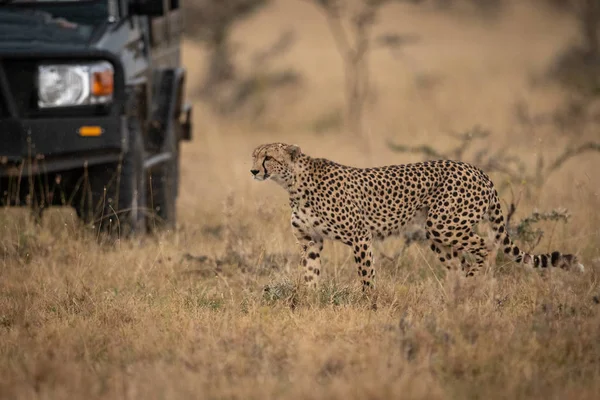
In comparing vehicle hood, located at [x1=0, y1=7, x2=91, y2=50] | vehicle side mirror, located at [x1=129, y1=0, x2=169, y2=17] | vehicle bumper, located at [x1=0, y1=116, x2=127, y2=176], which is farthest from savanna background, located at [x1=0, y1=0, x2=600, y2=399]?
vehicle side mirror, located at [x1=129, y1=0, x2=169, y2=17]

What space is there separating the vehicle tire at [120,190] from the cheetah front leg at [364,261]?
167 cm

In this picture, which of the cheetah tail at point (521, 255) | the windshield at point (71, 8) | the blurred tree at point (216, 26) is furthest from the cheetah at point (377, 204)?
the blurred tree at point (216, 26)

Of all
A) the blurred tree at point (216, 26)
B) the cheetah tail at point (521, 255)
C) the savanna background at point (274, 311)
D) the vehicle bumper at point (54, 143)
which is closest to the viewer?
the savanna background at point (274, 311)

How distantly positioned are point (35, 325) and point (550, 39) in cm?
2705

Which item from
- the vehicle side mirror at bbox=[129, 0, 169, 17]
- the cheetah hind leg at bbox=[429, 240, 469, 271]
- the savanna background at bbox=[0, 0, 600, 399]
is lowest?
the savanna background at bbox=[0, 0, 600, 399]

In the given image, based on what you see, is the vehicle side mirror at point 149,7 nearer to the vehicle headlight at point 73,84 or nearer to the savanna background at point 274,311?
the vehicle headlight at point 73,84

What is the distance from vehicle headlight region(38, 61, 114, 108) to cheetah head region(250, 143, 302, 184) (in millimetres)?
1201

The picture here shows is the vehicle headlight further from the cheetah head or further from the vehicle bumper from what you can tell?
the cheetah head

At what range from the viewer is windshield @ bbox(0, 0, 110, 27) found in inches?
264

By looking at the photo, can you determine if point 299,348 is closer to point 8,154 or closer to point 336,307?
point 336,307

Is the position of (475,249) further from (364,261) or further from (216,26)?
(216,26)

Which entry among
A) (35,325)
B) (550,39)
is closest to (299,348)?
(35,325)

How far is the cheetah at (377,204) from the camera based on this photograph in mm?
5402

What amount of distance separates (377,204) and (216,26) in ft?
35.4
